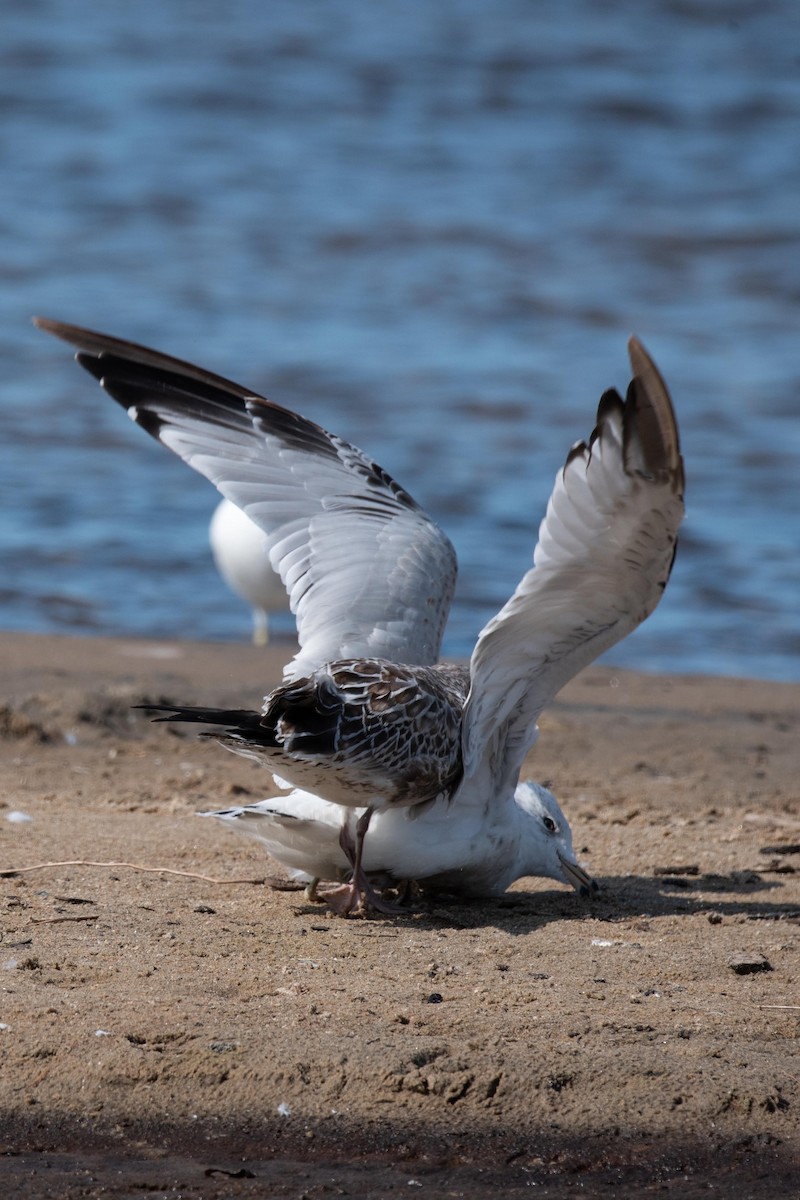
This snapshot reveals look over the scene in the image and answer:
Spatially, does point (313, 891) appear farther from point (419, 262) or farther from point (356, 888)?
point (419, 262)

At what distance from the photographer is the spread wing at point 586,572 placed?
395cm

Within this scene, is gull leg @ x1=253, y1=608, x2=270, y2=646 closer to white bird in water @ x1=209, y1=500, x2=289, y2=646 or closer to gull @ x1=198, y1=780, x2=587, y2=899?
white bird in water @ x1=209, y1=500, x2=289, y2=646

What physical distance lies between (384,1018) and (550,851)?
4.56 ft

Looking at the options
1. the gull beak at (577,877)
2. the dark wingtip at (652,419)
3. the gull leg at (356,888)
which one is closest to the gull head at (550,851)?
the gull beak at (577,877)

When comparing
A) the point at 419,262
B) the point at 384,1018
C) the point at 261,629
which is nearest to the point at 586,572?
the point at 384,1018

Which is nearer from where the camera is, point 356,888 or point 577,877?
point 356,888

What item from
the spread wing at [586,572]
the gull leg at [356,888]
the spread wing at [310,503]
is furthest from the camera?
the spread wing at [310,503]

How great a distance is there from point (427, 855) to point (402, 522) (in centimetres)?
141

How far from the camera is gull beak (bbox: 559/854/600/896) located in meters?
5.05

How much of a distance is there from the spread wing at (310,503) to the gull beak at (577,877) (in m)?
0.79

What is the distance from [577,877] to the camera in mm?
5059

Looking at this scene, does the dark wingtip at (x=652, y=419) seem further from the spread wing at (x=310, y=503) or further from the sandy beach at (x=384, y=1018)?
the spread wing at (x=310, y=503)

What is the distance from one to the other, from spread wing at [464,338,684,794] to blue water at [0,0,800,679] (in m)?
4.36

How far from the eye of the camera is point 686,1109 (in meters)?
3.46
